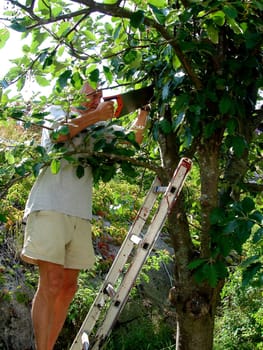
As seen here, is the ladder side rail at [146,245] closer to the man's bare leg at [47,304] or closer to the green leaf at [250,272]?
the man's bare leg at [47,304]

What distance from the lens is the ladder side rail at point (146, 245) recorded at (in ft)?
8.03

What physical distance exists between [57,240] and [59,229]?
2.3 inches

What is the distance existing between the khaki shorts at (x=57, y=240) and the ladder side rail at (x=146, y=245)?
35 centimetres

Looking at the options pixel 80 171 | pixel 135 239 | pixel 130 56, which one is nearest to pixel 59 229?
pixel 80 171

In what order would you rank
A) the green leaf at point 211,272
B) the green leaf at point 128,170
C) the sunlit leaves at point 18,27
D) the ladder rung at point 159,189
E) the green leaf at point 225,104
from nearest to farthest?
1. the sunlit leaves at point 18,27
2. the green leaf at point 211,272
3. the green leaf at point 225,104
4. the green leaf at point 128,170
5. the ladder rung at point 159,189

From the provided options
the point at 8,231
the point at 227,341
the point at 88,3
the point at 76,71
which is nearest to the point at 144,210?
the point at 76,71

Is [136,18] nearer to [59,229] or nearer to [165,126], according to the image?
[165,126]

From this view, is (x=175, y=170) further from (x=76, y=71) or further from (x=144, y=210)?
(x=76, y=71)

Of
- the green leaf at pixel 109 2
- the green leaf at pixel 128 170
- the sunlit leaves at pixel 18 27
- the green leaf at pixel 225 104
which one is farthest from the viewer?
the green leaf at pixel 128 170

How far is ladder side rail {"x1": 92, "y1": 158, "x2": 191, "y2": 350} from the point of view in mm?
2447

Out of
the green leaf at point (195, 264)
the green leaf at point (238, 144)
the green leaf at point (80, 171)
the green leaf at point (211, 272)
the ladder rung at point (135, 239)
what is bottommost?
the green leaf at point (211, 272)

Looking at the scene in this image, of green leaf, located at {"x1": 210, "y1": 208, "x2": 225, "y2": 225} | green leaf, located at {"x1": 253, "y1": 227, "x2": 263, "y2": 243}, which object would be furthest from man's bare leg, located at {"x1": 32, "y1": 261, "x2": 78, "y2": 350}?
green leaf, located at {"x1": 253, "y1": 227, "x2": 263, "y2": 243}

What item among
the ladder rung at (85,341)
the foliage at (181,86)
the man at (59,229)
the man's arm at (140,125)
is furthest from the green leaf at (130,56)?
the ladder rung at (85,341)

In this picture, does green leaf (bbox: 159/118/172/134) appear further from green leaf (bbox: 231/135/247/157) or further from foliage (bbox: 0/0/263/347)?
green leaf (bbox: 231/135/247/157)
